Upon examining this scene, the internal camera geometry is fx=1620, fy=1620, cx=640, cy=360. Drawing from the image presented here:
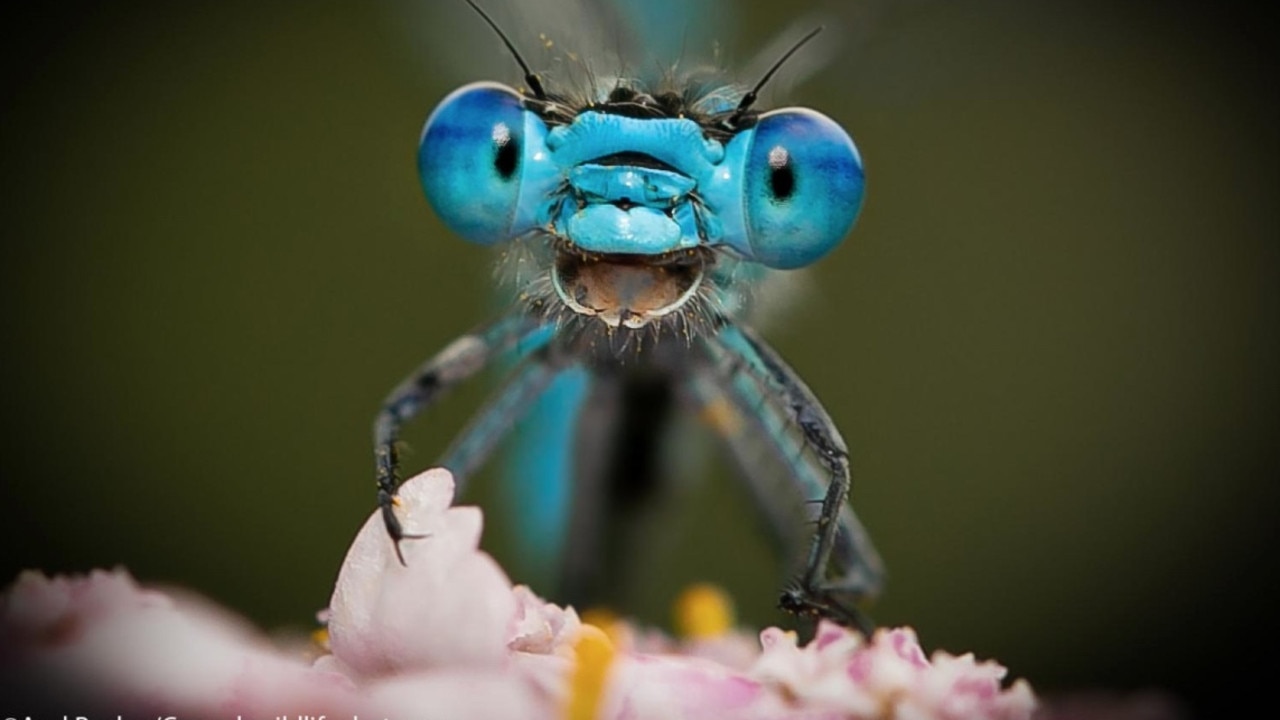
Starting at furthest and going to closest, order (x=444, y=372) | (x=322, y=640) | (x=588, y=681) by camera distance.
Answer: (x=444, y=372) → (x=322, y=640) → (x=588, y=681)

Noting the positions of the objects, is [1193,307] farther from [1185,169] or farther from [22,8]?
[22,8]

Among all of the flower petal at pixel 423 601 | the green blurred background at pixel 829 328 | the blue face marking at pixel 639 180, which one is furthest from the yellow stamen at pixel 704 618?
the green blurred background at pixel 829 328

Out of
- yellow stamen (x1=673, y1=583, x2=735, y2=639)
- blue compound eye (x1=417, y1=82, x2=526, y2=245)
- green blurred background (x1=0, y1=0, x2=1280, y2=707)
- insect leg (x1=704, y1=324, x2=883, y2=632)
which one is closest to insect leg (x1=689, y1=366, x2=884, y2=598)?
insect leg (x1=704, y1=324, x2=883, y2=632)

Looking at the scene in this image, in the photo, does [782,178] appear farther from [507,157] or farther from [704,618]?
[704,618]

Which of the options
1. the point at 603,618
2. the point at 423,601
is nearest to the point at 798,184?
the point at 423,601

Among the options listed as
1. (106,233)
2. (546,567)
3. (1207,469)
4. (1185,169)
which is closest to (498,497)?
(546,567)

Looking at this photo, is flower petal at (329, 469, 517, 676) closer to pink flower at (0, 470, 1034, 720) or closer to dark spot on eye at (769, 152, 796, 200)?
pink flower at (0, 470, 1034, 720)
